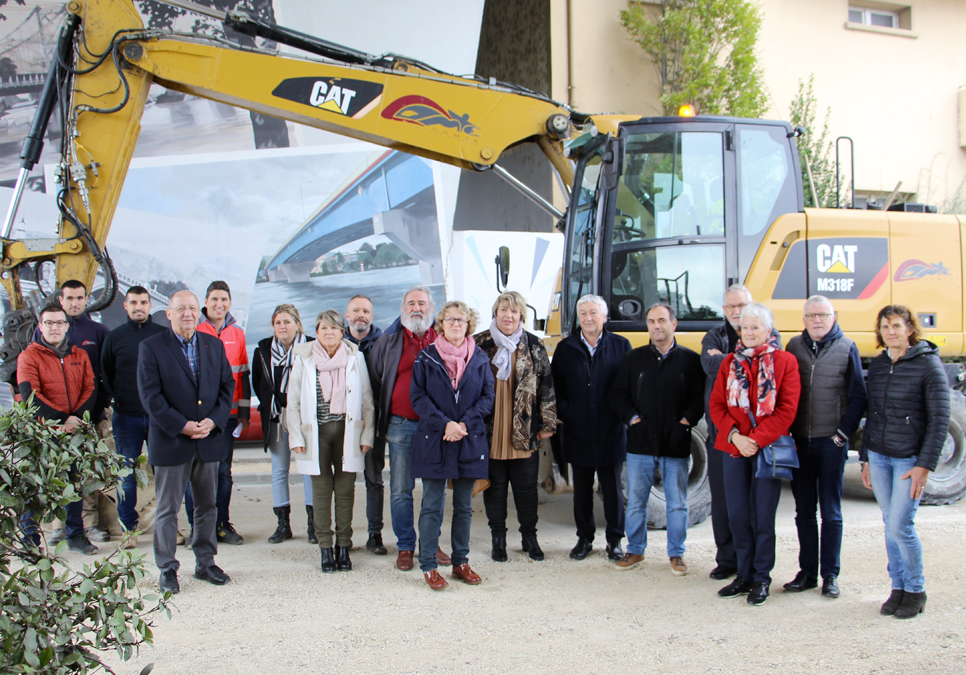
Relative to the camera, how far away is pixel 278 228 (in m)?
10.5

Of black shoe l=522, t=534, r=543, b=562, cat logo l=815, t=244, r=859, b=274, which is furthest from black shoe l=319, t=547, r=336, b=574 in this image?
cat logo l=815, t=244, r=859, b=274

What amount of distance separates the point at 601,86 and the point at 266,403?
8.62 metres

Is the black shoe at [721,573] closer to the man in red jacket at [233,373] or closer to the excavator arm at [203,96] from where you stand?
the man in red jacket at [233,373]

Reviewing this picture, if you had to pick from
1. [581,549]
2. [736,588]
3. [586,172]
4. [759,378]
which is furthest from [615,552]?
[586,172]

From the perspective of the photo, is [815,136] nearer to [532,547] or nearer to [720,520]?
[720,520]

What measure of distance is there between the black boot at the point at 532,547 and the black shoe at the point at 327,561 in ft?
4.12

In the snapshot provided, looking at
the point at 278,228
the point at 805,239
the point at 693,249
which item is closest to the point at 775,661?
the point at 693,249

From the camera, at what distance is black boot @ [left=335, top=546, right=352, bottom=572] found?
15.1 ft

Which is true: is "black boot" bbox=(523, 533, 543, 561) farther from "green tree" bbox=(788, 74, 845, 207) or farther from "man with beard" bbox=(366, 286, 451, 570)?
"green tree" bbox=(788, 74, 845, 207)

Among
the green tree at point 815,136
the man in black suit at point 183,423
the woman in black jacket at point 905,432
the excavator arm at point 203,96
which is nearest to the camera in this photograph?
the woman in black jacket at point 905,432

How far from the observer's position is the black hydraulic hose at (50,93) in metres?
4.95

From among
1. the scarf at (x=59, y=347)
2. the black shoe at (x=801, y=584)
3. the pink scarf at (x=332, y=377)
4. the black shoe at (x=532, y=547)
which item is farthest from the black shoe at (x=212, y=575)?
the black shoe at (x=801, y=584)

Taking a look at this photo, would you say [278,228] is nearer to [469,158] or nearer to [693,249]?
[469,158]

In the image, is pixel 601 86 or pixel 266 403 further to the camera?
pixel 601 86
